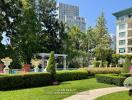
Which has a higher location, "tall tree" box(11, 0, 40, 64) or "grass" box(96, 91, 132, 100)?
"tall tree" box(11, 0, 40, 64)

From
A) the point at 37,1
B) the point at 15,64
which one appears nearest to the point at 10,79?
the point at 15,64

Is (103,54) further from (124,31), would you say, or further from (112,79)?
(112,79)

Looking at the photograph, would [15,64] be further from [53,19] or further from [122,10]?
[122,10]

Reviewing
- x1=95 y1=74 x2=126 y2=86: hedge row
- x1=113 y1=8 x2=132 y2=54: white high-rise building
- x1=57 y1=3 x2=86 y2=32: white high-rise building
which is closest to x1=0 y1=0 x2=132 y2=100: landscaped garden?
x1=95 y1=74 x2=126 y2=86: hedge row

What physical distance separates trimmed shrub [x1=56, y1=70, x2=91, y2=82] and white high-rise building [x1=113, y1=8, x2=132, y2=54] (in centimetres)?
5666

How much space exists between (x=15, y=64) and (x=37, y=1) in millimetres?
20137

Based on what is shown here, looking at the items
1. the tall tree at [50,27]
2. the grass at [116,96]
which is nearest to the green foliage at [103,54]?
the tall tree at [50,27]

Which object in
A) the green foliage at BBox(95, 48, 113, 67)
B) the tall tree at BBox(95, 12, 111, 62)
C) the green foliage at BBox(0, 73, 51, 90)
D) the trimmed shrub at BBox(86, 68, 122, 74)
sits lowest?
the green foliage at BBox(0, 73, 51, 90)

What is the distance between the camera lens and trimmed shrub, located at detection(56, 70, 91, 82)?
29.6 meters

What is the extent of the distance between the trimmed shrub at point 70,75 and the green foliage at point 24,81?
2177 mm

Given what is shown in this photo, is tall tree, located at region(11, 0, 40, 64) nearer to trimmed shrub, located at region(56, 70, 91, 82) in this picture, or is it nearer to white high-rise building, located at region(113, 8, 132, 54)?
trimmed shrub, located at region(56, 70, 91, 82)

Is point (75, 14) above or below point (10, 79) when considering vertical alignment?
above

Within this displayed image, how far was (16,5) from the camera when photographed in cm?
5334

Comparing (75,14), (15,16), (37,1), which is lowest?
(15,16)
